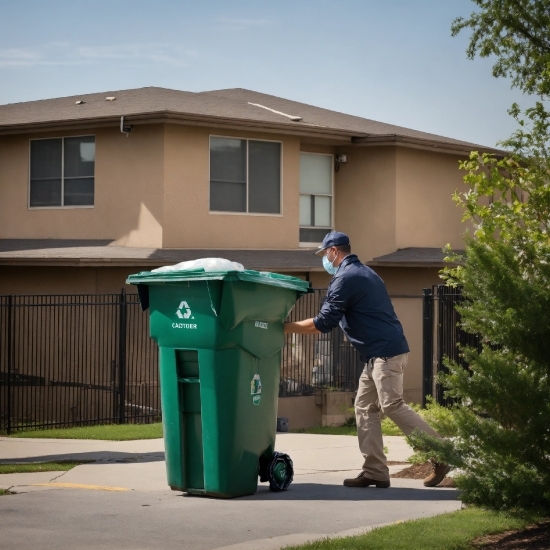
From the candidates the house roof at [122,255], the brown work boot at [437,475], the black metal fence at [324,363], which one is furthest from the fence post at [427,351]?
the house roof at [122,255]

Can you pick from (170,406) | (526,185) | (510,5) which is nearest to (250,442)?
(170,406)

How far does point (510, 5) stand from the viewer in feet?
57.3

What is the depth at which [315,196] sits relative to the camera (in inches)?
900

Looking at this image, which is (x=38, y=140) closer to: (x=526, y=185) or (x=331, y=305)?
(x=526, y=185)

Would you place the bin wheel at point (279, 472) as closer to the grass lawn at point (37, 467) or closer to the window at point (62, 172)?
the grass lawn at point (37, 467)

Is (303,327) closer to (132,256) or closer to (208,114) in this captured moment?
(132,256)

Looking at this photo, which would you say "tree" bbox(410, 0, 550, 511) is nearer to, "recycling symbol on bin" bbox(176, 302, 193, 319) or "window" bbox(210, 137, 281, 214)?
"recycling symbol on bin" bbox(176, 302, 193, 319)

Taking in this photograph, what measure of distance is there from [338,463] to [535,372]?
4375mm

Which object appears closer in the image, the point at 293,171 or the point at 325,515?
the point at 325,515

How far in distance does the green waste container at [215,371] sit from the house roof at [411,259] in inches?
557

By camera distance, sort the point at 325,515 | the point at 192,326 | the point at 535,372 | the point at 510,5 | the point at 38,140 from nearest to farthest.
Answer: the point at 535,372
the point at 325,515
the point at 192,326
the point at 510,5
the point at 38,140

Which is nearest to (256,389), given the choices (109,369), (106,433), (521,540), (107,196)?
(521,540)

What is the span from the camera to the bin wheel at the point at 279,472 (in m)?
7.87

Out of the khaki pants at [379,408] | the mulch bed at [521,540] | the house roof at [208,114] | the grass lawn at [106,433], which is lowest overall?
the grass lawn at [106,433]
